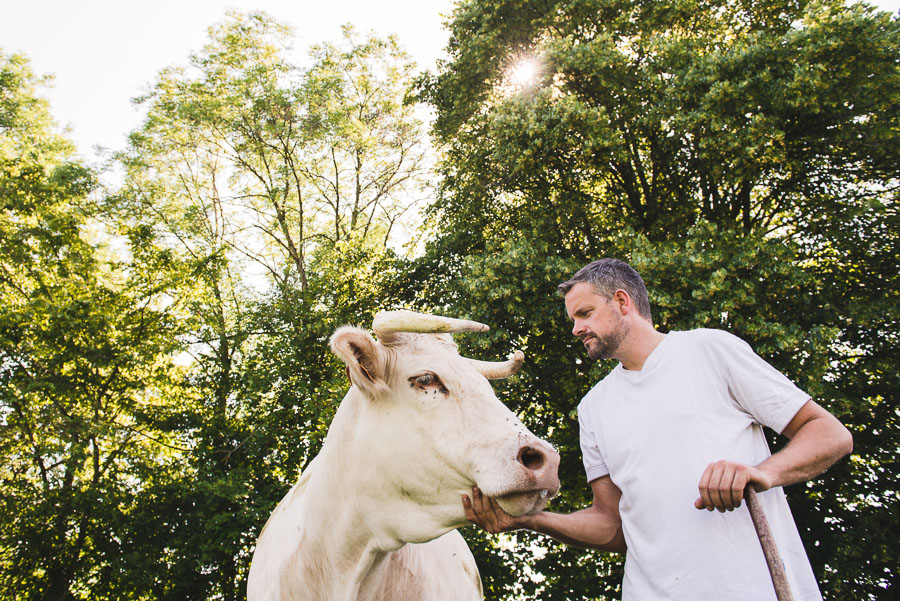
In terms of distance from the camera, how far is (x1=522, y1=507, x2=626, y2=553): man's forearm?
2244 mm

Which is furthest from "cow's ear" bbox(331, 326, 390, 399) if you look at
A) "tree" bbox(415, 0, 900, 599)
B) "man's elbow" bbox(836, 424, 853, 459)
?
"tree" bbox(415, 0, 900, 599)

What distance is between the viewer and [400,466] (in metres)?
2.33

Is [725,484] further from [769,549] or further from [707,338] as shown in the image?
[707,338]

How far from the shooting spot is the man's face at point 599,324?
2521mm

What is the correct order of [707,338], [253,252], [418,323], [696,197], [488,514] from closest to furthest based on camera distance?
[488,514]
[418,323]
[707,338]
[696,197]
[253,252]

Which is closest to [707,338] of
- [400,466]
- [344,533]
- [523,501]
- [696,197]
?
[523,501]

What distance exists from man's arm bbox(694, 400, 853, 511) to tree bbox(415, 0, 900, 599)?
6.48 m

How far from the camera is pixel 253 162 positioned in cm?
2084

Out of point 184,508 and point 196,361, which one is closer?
point 184,508

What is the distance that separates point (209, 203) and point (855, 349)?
21235 mm

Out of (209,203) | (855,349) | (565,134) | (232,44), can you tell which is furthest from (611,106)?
(209,203)

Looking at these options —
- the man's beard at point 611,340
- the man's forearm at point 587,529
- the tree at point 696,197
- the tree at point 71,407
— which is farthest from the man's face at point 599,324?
the tree at point 71,407

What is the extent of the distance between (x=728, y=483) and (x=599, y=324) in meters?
0.92

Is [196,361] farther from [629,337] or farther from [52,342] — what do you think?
[629,337]
